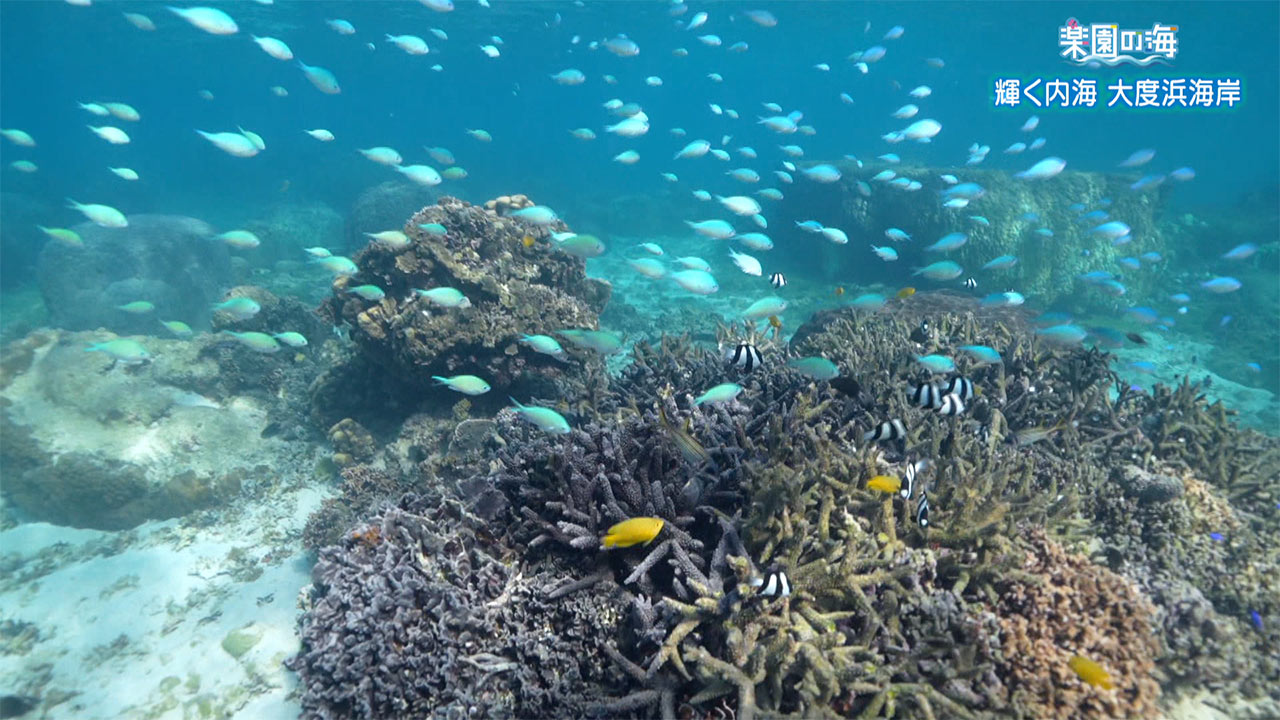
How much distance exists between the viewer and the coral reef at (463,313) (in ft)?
25.2

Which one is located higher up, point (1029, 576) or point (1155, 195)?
point (1155, 195)

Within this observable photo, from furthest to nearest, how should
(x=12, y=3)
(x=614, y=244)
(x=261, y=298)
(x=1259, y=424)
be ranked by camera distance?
(x=12, y=3), (x=614, y=244), (x=261, y=298), (x=1259, y=424)

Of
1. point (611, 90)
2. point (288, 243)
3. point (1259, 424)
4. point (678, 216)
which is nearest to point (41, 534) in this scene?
point (288, 243)

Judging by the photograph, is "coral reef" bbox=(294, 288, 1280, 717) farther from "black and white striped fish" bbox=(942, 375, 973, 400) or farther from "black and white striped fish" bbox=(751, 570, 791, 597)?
"black and white striped fish" bbox=(942, 375, 973, 400)

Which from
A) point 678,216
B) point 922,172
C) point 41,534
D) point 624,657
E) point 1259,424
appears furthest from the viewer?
point 678,216

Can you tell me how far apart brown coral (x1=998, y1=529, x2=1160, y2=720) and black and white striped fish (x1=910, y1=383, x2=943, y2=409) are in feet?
3.67

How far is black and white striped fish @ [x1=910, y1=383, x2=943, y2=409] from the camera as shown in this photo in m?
4.07

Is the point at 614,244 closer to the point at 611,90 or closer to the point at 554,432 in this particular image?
the point at 554,432

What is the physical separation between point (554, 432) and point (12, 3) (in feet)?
186

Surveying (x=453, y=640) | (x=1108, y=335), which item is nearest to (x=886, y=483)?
(x=453, y=640)

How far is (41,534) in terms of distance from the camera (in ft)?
26.3

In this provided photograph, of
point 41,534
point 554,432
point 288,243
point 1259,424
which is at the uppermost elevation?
point 288,243

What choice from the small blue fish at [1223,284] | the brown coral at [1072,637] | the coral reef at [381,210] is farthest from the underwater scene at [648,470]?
the coral reef at [381,210]

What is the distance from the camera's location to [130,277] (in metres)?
15.6
